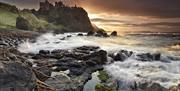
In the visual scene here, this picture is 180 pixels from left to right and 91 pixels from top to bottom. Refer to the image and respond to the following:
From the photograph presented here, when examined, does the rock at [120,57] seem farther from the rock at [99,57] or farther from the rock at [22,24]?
the rock at [22,24]

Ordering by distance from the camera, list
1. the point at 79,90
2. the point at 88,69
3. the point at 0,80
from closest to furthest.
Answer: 1. the point at 0,80
2. the point at 79,90
3. the point at 88,69

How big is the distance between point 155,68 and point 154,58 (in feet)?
26.2

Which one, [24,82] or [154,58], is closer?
[24,82]

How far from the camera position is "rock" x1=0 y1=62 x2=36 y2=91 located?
65.8ft

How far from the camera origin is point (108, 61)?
1902 inches

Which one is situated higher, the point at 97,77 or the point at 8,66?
the point at 8,66

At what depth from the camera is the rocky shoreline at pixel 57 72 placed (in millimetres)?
20250

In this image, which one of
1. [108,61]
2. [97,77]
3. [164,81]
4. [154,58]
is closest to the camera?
[164,81]

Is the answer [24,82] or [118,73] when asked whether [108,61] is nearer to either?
[118,73]

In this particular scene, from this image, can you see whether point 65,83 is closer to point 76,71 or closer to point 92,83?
point 92,83

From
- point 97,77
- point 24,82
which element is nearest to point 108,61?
point 97,77

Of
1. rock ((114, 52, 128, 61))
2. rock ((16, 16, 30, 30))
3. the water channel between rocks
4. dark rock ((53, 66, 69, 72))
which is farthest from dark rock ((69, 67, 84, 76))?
rock ((16, 16, 30, 30))

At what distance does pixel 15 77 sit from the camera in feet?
66.6

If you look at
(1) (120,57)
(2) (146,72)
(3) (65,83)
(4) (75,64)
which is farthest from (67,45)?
(3) (65,83)
